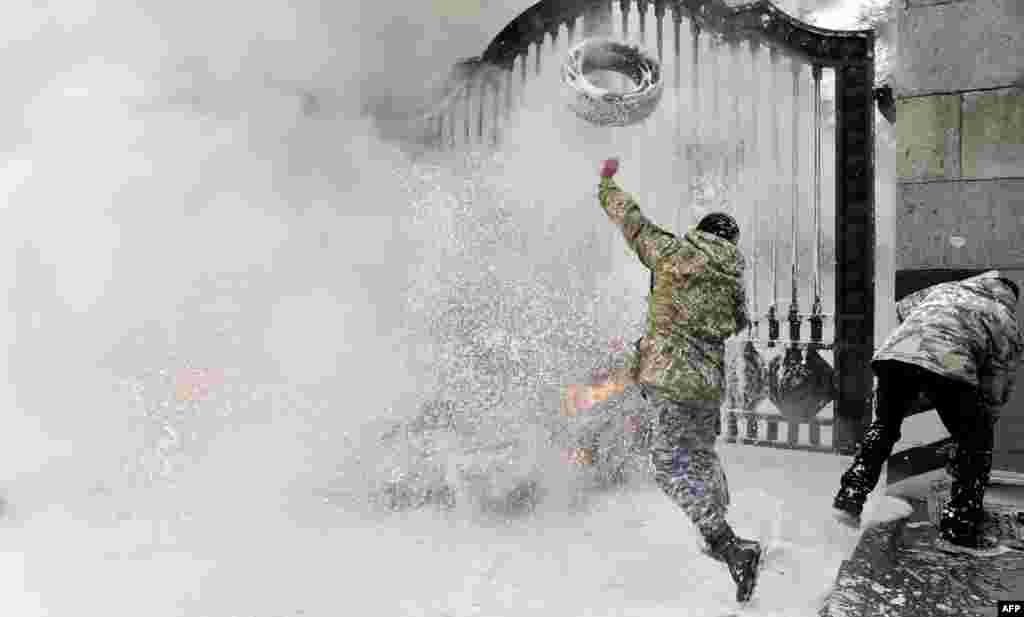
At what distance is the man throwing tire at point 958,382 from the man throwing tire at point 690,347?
0.79 m

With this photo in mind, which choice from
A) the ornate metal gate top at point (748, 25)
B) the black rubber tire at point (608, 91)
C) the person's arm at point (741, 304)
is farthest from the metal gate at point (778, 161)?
the person's arm at point (741, 304)

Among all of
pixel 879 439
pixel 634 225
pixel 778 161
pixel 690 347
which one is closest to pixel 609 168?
pixel 634 225

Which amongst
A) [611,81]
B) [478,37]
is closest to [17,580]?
[611,81]

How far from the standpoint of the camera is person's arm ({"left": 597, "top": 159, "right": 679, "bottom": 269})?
318cm

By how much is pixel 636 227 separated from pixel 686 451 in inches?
37.4

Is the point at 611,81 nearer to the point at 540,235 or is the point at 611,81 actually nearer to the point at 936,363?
the point at 540,235

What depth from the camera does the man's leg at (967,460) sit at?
3236mm

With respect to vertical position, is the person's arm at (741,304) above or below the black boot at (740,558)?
above

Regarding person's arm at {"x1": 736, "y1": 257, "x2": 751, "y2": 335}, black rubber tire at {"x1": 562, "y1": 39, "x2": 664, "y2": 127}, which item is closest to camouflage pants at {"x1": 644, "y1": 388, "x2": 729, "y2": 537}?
person's arm at {"x1": 736, "y1": 257, "x2": 751, "y2": 335}

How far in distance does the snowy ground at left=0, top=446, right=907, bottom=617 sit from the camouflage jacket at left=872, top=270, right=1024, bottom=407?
33.6 inches

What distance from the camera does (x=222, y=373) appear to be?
5.11m

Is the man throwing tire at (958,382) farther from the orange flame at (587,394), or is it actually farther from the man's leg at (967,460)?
the orange flame at (587,394)

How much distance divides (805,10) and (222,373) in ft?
45.0

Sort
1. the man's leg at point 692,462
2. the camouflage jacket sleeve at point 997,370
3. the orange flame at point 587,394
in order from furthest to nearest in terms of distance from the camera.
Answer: the orange flame at point 587,394
the camouflage jacket sleeve at point 997,370
the man's leg at point 692,462
